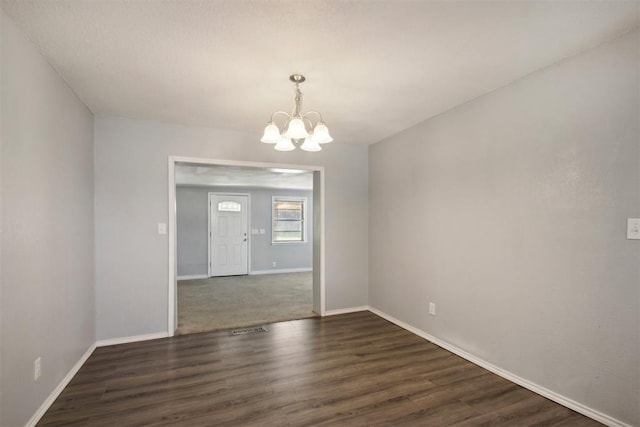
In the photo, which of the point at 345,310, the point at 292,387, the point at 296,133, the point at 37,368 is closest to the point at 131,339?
the point at 37,368

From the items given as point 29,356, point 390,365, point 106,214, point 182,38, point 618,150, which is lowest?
point 390,365

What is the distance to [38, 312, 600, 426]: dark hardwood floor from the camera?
1.97 metres

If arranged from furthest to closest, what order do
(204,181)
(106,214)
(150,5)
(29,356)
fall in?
(204,181)
(106,214)
(29,356)
(150,5)

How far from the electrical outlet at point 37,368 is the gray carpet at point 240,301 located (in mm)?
1588

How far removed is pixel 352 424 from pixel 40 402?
2081 millimetres

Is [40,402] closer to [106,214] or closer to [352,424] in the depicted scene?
[106,214]

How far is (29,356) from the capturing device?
1.83 metres

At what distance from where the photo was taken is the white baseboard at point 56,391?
74.6 inches

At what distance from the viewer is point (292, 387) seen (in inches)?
91.7

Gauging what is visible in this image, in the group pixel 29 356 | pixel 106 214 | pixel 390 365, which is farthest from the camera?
pixel 106 214

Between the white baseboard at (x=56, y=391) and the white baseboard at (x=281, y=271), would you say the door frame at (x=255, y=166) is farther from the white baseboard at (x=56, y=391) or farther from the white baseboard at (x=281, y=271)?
the white baseboard at (x=281, y=271)

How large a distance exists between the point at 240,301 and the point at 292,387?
289 centimetres

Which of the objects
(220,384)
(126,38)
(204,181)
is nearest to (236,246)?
(204,181)

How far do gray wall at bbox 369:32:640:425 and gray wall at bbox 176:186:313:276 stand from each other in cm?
517
